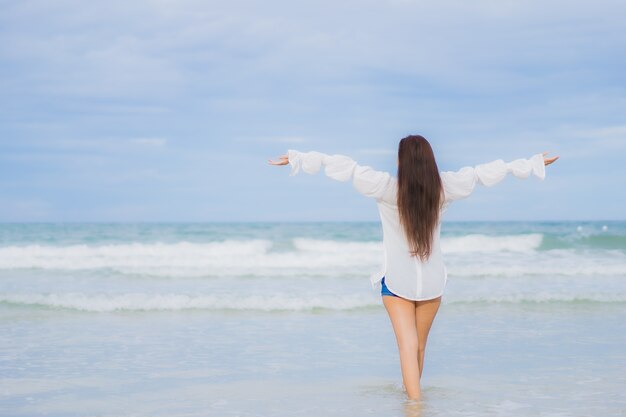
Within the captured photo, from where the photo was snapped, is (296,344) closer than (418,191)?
No

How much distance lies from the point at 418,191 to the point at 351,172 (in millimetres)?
443

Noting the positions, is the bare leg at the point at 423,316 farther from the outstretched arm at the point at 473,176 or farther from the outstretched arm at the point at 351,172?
the outstretched arm at the point at 351,172

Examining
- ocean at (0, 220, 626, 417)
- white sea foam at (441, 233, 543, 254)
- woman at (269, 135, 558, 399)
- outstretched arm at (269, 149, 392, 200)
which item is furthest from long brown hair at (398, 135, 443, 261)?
white sea foam at (441, 233, 543, 254)

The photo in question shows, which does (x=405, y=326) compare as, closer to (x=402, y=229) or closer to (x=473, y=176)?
(x=402, y=229)

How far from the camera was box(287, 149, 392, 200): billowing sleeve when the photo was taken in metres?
4.55

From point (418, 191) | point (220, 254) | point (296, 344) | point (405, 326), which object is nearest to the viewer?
point (418, 191)

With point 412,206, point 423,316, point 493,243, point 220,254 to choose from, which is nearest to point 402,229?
point 412,206

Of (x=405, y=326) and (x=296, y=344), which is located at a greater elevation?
(x=405, y=326)

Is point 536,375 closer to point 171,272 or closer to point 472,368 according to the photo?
point 472,368

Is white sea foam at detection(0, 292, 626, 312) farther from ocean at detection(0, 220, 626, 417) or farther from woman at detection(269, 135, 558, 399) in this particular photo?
woman at detection(269, 135, 558, 399)

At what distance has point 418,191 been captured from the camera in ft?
14.9

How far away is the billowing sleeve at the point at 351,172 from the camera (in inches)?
179

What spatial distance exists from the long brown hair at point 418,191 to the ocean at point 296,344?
4.67 feet

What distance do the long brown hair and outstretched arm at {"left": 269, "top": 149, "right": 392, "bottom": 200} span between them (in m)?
0.12
